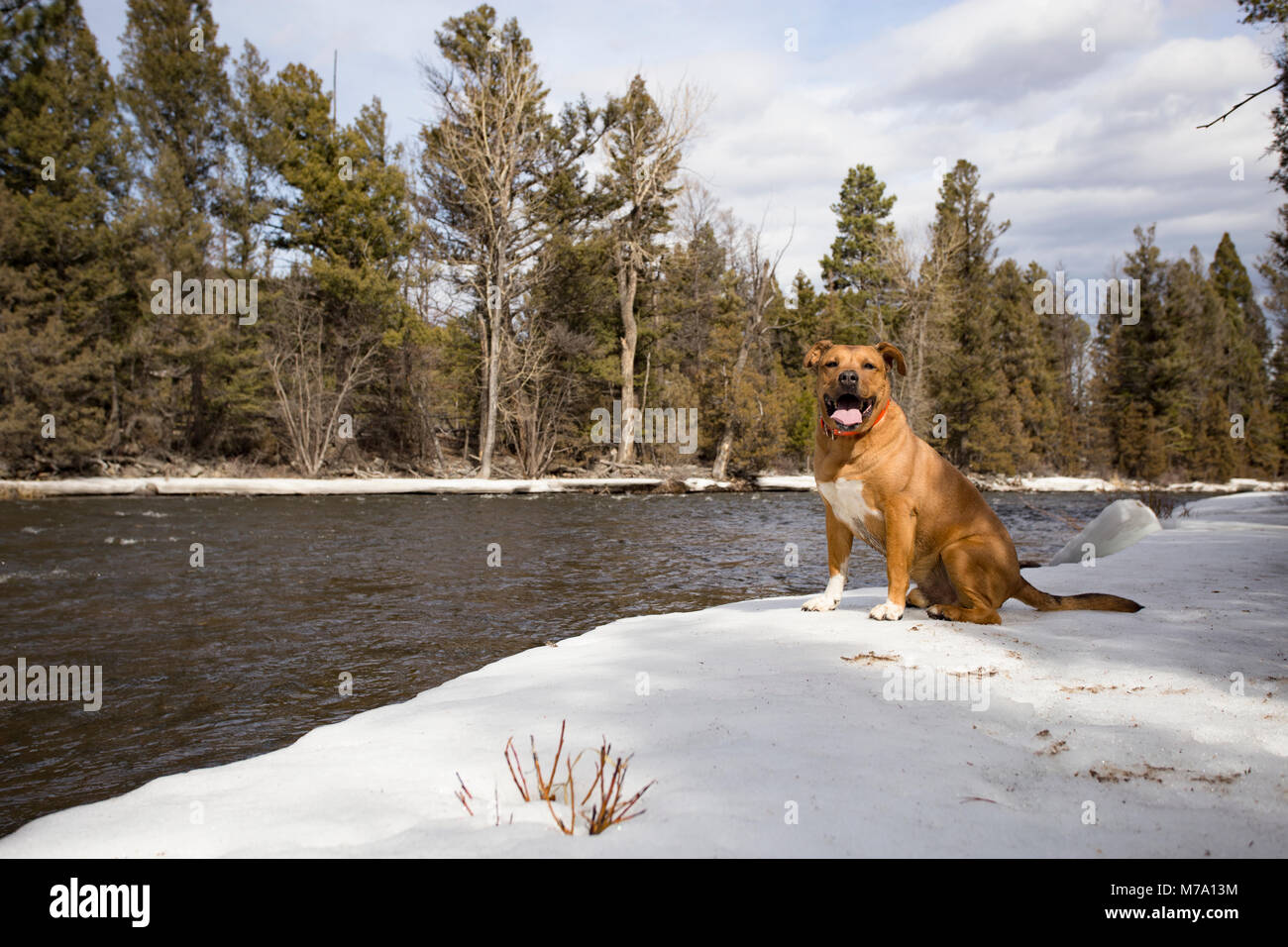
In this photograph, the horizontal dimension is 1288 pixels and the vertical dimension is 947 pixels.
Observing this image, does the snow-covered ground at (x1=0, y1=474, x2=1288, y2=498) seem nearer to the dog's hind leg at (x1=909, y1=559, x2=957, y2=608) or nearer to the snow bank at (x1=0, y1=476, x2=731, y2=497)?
the snow bank at (x1=0, y1=476, x2=731, y2=497)

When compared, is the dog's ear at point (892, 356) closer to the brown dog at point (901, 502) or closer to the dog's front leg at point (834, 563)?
the brown dog at point (901, 502)

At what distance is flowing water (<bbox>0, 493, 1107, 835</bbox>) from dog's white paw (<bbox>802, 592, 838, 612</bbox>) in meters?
2.33

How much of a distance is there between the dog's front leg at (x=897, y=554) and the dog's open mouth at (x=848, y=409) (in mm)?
563

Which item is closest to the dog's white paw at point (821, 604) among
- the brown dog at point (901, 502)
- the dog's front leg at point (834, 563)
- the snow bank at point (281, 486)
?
the dog's front leg at point (834, 563)

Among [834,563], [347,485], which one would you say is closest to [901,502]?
[834,563]

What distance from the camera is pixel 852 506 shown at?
4.66 m

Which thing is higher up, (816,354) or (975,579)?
(816,354)

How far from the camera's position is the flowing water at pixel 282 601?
406 centimetres

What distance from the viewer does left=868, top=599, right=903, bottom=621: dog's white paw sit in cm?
455

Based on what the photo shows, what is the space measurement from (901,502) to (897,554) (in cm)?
32

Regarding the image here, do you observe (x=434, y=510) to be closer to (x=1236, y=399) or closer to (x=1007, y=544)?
(x=1007, y=544)

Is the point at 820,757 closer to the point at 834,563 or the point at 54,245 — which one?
the point at 834,563
